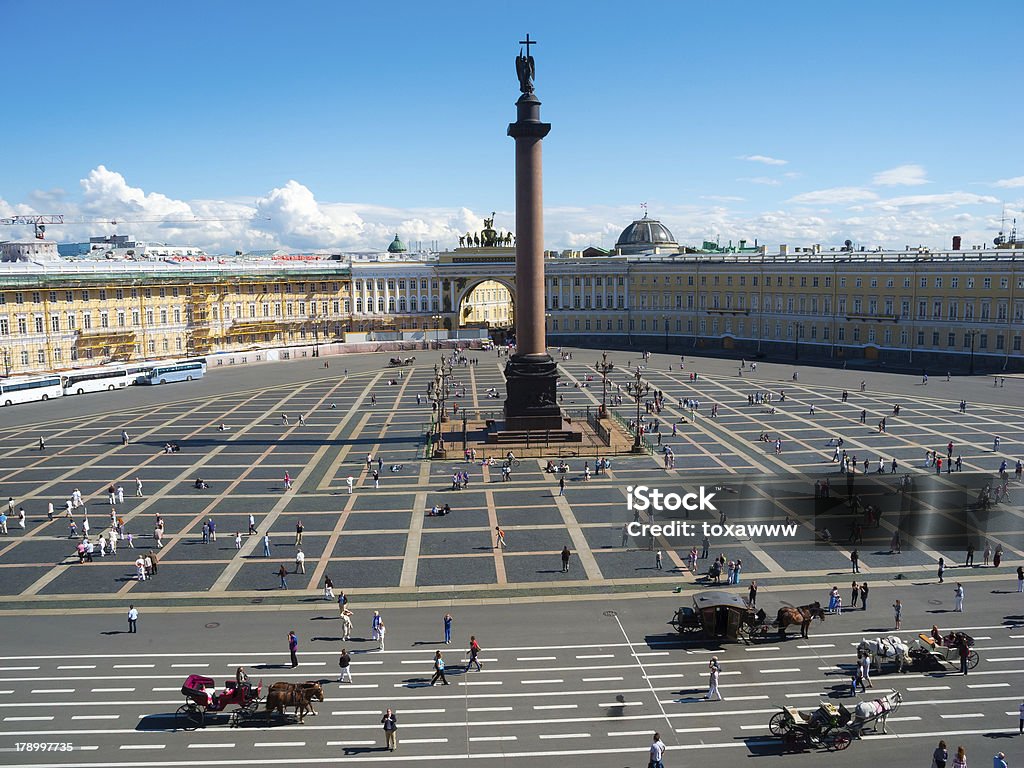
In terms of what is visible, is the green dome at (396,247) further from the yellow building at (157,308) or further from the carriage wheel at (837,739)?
the carriage wheel at (837,739)

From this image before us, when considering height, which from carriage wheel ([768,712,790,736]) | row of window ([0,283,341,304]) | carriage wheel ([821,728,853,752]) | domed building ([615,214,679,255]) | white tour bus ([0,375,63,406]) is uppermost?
domed building ([615,214,679,255])

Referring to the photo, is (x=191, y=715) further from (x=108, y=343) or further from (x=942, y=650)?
(x=108, y=343)

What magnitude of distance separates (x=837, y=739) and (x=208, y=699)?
16.1 m

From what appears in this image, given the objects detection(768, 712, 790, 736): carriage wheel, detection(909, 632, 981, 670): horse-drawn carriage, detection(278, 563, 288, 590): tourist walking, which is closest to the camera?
detection(768, 712, 790, 736): carriage wheel

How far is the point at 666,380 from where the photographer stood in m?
81.1

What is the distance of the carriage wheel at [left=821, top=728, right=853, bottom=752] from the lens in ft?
68.7

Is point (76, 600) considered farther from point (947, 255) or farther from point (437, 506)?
point (947, 255)

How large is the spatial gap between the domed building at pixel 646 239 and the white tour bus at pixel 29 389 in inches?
3412

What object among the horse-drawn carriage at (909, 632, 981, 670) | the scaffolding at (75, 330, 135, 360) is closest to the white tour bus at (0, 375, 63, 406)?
the scaffolding at (75, 330, 135, 360)

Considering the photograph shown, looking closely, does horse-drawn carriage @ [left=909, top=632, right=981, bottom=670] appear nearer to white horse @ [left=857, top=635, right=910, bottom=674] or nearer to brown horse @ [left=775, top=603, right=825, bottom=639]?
white horse @ [left=857, top=635, right=910, bottom=674]

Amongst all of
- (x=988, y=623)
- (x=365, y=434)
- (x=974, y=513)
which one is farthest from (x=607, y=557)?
(x=365, y=434)

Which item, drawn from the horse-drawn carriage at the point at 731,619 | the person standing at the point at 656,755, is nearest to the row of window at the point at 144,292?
the horse-drawn carriage at the point at 731,619

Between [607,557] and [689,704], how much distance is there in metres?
11.5

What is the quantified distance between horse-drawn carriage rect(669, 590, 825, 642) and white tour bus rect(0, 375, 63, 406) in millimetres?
66408
